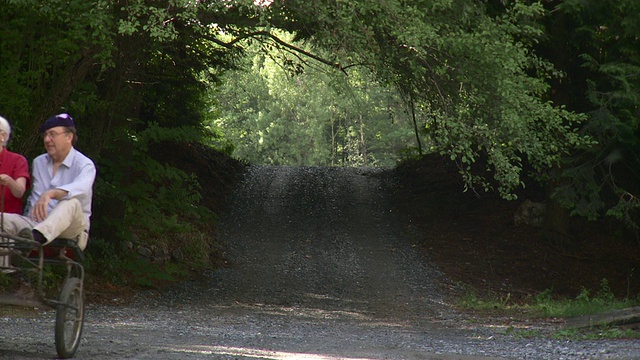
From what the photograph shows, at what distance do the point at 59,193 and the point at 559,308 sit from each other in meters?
10.1

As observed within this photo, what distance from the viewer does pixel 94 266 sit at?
14.7 metres

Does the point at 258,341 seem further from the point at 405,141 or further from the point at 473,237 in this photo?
the point at 405,141

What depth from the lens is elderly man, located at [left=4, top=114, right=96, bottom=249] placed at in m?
6.12

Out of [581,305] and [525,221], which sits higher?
[525,221]

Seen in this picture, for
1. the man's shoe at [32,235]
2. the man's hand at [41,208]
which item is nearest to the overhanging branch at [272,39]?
the man's hand at [41,208]

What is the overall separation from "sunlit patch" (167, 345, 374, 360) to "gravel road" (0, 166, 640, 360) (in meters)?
0.02

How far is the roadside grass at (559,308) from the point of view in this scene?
10461 mm

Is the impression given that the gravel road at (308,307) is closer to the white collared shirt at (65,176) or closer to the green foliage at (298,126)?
the white collared shirt at (65,176)

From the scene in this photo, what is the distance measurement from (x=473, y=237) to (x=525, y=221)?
1558mm

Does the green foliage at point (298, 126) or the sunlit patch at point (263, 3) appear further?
the green foliage at point (298, 126)

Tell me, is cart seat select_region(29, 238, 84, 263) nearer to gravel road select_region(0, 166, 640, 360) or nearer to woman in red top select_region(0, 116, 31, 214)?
woman in red top select_region(0, 116, 31, 214)

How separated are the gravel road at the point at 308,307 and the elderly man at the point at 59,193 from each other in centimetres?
97

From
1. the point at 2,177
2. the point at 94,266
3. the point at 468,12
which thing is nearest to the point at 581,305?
the point at 468,12

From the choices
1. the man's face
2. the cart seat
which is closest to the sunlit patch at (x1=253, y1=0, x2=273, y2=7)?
the man's face
